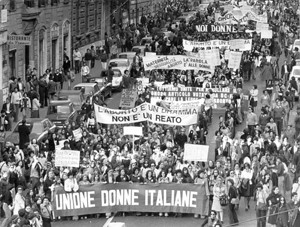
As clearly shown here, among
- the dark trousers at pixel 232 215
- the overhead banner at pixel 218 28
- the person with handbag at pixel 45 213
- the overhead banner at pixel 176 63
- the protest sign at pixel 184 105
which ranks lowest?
the dark trousers at pixel 232 215

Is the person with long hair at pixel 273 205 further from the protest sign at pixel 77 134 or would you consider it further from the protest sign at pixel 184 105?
the protest sign at pixel 184 105

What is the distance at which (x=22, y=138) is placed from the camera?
39062mm

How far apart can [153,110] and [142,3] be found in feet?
147

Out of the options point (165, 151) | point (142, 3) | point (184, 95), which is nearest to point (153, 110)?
point (165, 151)

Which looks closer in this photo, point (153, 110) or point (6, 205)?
point (6, 205)

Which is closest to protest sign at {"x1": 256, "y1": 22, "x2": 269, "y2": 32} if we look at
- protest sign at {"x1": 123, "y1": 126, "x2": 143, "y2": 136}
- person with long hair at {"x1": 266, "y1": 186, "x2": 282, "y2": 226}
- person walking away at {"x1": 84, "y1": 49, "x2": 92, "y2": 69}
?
person walking away at {"x1": 84, "y1": 49, "x2": 92, "y2": 69}

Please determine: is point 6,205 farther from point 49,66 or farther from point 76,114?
point 49,66

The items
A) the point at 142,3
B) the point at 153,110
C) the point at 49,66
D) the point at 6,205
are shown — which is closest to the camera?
the point at 6,205

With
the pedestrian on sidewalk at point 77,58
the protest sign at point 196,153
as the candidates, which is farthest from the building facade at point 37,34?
the protest sign at point 196,153

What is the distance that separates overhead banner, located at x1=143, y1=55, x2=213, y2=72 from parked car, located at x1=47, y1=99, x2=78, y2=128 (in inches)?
185

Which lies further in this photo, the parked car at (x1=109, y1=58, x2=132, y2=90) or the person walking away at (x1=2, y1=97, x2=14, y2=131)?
the parked car at (x1=109, y1=58, x2=132, y2=90)

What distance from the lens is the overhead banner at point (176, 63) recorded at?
4769 centimetres

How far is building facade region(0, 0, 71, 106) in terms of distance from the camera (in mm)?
51625

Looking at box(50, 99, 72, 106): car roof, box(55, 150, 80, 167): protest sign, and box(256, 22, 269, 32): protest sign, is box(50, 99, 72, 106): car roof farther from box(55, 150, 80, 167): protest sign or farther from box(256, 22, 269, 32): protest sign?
box(256, 22, 269, 32): protest sign
